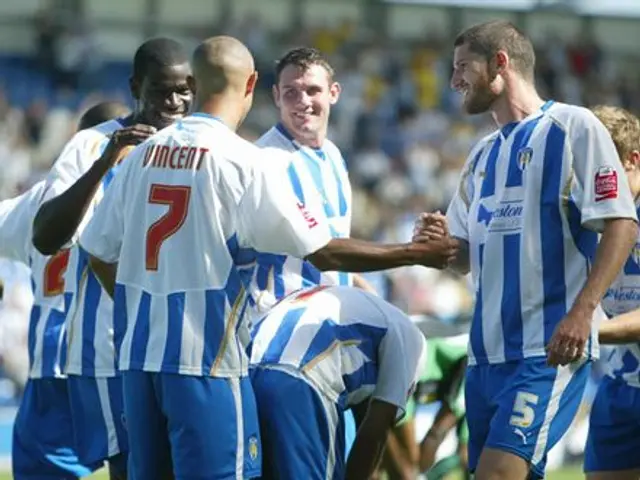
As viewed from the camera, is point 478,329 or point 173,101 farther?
point 173,101

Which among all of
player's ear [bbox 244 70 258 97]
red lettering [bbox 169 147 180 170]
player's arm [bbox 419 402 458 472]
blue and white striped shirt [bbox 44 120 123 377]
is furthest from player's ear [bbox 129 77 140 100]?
player's arm [bbox 419 402 458 472]

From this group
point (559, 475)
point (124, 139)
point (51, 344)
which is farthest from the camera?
point (559, 475)

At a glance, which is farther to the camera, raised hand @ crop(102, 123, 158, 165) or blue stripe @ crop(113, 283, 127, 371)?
raised hand @ crop(102, 123, 158, 165)

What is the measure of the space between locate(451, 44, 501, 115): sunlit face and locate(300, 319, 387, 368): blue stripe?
1.20 metres

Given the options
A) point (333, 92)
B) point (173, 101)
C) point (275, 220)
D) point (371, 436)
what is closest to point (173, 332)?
point (275, 220)

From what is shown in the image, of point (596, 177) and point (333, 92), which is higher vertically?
point (333, 92)

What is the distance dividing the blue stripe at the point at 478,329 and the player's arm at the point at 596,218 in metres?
0.48

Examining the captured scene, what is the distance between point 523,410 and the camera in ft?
22.5

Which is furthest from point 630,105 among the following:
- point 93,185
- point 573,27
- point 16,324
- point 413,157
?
point 93,185

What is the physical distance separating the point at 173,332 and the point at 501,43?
196 centimetres

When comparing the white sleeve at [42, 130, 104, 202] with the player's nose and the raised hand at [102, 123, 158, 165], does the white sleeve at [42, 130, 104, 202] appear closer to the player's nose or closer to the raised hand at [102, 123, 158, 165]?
the player's nose

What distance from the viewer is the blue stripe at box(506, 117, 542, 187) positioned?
23.2ft

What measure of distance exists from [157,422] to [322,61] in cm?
274

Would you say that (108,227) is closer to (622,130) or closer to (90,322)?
(90,322)
